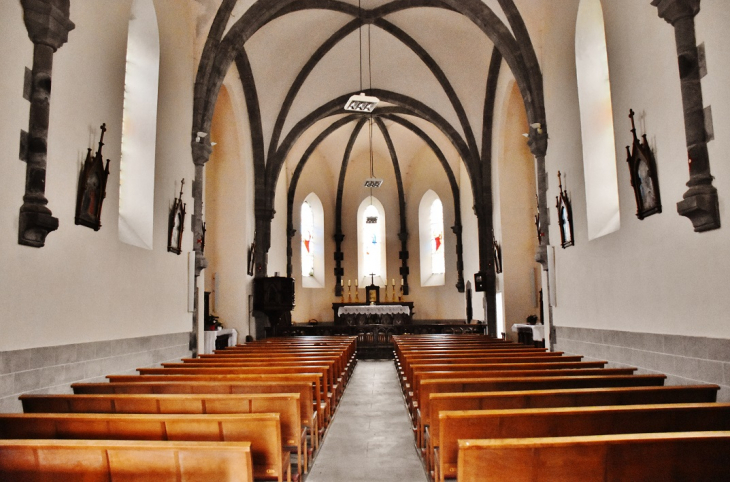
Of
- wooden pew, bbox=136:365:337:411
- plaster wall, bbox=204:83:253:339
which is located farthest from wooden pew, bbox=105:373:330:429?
plaster wall, bbox=204:83:253:339

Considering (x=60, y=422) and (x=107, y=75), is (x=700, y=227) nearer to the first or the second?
(x=60, y=422)

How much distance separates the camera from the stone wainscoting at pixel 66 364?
Answer: 506cm

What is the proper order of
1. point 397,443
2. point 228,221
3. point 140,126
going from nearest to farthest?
point 397,443 < point 140,126 < point 228,221

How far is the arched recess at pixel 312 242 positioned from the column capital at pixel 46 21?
60.2 ft

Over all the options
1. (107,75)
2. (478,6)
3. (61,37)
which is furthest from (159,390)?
(478,6)

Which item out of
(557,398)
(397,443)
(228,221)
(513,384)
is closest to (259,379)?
(397,443)

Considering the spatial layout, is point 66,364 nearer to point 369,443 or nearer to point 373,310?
point 369,443

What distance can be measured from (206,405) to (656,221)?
5248 mm

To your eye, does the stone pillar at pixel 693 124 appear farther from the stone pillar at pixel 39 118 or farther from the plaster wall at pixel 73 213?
the plaster wall at pixel 73 213

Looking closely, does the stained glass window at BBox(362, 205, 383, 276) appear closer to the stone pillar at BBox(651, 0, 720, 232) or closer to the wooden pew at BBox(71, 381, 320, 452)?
the wooden pew at BBox(71, 381, 320, 452)

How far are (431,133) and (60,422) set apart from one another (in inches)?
759

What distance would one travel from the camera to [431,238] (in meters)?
25.0

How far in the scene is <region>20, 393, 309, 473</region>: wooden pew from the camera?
13.2 feet

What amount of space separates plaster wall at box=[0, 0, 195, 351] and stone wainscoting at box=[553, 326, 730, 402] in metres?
6.71
